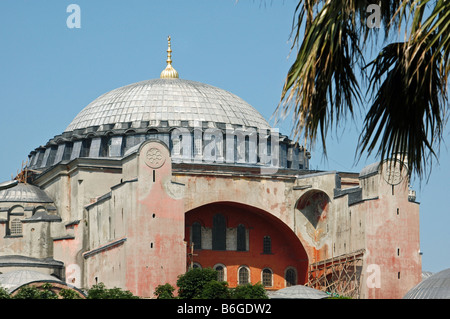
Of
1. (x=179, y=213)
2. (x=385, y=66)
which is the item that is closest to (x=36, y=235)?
(x=179, y=213)

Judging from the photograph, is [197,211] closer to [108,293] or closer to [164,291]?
[164,291]

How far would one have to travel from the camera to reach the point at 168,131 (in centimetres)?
5406

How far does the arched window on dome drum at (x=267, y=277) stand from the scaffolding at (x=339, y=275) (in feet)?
7.71

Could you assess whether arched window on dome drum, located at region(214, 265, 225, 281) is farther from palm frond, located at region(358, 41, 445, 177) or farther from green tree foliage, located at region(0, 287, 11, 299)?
palm frond, located at region(358, 41, 445, 177)

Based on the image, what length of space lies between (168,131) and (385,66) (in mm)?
45141

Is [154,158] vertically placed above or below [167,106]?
below

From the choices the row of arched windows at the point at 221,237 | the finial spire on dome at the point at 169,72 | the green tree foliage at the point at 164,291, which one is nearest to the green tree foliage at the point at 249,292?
the green tree foliage at the point at 164,291

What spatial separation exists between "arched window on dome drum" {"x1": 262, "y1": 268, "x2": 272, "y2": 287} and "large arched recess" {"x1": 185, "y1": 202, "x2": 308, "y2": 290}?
154 mm

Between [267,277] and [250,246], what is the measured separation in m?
1.81

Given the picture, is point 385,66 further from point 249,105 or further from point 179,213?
point 249,105

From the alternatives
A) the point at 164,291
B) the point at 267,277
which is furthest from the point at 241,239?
the point at 164,291

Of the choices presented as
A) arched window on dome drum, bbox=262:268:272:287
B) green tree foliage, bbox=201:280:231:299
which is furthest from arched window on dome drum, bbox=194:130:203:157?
green tree foliage, bbox=201:280:231:299

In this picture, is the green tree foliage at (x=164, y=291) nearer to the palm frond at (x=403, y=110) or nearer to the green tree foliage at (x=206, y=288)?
the green tree foliage at (x=206, y=288)

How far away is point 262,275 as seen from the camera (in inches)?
1998
